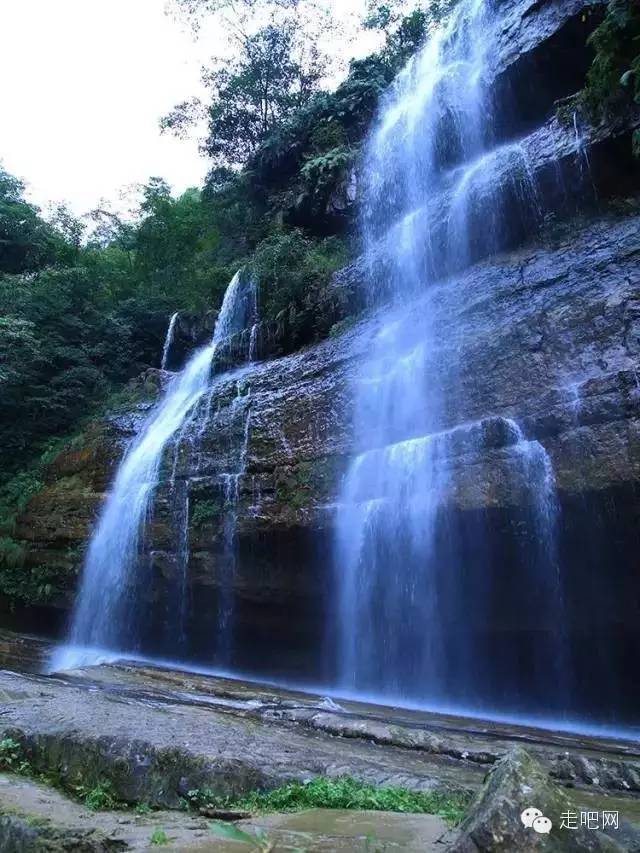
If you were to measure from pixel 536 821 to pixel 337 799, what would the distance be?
1.52 meters

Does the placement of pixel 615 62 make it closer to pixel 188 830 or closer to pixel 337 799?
pixel 337 799

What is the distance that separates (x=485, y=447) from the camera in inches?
305

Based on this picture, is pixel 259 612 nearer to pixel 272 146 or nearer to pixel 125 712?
pixel 125 712

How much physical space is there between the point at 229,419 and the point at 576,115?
27.3 ft

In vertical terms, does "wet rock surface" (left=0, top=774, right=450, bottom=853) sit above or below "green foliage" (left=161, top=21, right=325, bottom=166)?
below

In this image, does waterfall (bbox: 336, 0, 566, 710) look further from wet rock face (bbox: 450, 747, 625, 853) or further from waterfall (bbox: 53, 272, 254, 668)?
wet rock face (bbox: 450, 747, 625, 853)

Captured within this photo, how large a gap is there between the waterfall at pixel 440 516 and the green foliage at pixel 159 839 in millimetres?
5613

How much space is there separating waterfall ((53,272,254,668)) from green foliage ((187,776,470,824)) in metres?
7.11

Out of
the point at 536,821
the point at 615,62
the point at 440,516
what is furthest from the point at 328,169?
the point at 536,821

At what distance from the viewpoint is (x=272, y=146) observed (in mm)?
20266

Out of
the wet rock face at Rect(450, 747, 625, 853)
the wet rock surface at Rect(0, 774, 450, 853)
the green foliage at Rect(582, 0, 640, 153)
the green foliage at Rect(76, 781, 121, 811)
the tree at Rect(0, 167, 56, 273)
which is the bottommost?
the green foliage at Rect(76, 781, 121, 811)

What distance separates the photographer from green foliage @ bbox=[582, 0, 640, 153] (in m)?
7.97

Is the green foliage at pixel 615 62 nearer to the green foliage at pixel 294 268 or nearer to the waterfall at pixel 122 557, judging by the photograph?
the green foliage at pixel 294 268

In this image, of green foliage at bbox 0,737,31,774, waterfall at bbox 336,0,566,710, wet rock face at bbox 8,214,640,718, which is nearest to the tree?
wet rock face at bbox 8,214,640,718
